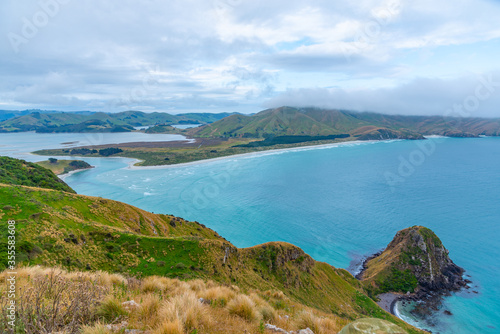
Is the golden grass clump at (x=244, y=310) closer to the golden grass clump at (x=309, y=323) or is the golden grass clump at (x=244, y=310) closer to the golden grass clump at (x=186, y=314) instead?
the golden grass clump at (x=186, y=314)

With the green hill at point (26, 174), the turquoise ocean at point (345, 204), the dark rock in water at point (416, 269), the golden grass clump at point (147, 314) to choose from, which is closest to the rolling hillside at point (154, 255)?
the golden grass clump at point (147, 314)

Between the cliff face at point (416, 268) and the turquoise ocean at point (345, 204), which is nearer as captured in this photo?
the cliff face at point (416, 268)

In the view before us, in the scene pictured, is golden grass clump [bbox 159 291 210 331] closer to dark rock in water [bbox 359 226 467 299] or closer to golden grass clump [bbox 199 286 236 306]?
golden grass clump [bbox 199 286 236 306]

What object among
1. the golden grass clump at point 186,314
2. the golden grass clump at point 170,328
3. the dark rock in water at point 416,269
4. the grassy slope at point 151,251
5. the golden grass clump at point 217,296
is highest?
the golden grass clump at point 170,328

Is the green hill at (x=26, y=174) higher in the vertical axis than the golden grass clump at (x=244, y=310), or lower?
higher

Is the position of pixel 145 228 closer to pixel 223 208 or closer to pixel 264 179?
pixel 223 208

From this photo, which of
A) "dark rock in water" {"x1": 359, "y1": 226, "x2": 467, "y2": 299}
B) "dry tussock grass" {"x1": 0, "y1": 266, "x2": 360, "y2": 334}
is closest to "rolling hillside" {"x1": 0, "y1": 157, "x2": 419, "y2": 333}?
"dry tussock grass" {"x1": 0, "y1": 266, "x2": 360, "y2": 334}

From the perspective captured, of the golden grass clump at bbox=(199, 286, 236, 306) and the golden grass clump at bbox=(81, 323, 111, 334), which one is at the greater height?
the golden grass clump at bbox=(81, 323, 111, 334)

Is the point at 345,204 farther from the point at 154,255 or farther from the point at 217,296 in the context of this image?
the point at 217,296
